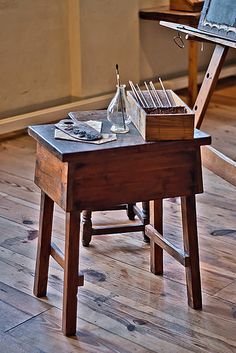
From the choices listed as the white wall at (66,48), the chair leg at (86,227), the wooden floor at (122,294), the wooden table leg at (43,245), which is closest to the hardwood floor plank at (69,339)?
the wooden floor at (122,294)

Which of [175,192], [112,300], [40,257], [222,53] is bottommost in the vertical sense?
[112,300]

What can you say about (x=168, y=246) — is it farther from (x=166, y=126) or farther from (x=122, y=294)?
(x=166, y=126)

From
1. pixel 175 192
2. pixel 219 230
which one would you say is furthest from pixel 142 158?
pixel 219 230

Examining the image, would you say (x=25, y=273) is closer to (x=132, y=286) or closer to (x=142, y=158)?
(x=132, y=286)

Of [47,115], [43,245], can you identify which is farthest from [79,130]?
[47,115]

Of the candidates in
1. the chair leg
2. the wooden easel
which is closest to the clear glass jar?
the chair leg

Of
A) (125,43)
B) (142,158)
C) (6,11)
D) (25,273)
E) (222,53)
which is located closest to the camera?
(142,158)

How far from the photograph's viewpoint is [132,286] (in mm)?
2355

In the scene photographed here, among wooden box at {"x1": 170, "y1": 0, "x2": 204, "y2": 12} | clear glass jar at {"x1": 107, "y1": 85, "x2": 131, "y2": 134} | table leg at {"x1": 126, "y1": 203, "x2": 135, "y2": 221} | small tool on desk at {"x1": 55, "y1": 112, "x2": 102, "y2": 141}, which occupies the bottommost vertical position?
table leg at {"x1": 126, "y1": 203, "x2": 135, "y2": 221}

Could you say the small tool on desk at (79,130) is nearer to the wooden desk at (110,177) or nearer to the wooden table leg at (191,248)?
the wooden desk at (110,177)

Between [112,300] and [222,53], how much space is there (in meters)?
1.48

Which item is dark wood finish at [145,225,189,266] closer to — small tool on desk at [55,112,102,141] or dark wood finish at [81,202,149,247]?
dark wood finish at [81,202,149,247]

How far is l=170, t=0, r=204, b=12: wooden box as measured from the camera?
4461 mm

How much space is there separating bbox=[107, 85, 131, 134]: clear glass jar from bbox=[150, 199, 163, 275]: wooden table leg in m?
0.34
